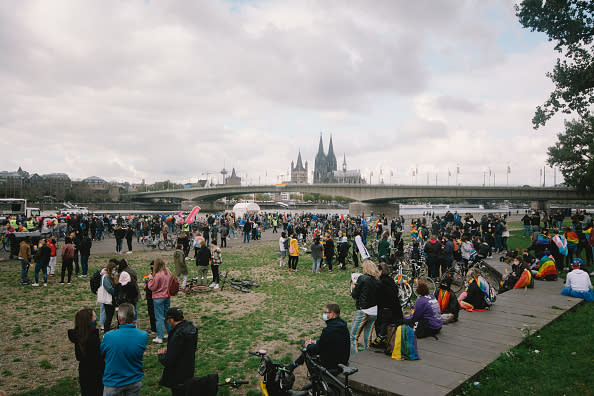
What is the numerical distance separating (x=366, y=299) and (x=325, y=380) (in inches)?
100.0

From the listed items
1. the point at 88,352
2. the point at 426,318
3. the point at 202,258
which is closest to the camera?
the point at 88,352

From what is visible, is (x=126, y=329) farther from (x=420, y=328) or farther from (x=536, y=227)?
(x=536, y=227)

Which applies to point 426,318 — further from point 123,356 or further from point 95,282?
point 95,282

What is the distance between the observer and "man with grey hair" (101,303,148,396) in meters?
4.17

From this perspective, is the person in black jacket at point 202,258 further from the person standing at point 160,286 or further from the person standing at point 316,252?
the person standing at point 316,252

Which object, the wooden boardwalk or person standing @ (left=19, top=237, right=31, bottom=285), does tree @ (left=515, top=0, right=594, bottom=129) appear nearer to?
the wooden boardwalk

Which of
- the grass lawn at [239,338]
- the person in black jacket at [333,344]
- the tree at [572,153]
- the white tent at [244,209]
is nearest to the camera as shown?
the person in black jacket at [333,344]

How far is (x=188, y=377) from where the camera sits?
14.7 ft

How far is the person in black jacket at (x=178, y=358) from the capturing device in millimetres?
4344

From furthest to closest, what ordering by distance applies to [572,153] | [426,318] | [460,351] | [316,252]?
[572,153]
[316,252]
[426,318]
[460,351]

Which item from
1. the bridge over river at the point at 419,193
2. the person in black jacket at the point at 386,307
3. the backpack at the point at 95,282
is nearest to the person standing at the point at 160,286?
the backpack at the point at 95,282

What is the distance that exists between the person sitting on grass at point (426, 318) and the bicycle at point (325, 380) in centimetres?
331

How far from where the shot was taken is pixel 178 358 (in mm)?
4375

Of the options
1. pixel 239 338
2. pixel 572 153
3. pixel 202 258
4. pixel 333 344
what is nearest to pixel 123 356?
pixel 333 344
